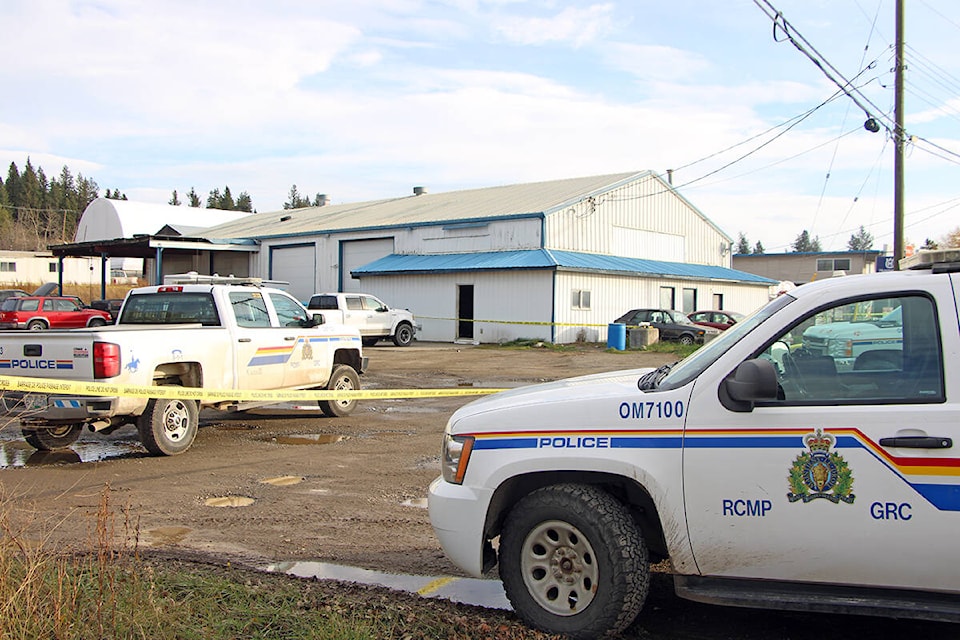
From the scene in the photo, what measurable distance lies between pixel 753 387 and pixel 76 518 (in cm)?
556

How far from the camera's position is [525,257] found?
31.7 metres

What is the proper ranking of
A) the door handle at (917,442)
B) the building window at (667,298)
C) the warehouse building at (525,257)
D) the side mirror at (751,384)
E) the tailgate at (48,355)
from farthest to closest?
the building window at (667,298)
the warehouse building at (525,257)
the tailgate at (48,355)
the side mirror at (751,384)
the door handle at (917,442)

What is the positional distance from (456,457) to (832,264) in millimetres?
64416

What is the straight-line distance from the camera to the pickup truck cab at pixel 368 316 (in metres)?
28.7

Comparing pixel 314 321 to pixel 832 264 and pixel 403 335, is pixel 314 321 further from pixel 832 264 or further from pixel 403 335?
pixel 832 264

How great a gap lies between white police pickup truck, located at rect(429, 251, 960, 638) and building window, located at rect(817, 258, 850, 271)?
61.9 metres

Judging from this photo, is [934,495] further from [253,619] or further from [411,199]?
[411,199]

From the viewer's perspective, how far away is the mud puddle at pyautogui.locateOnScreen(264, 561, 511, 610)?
17.0 feet

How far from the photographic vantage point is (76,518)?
22.0 feet

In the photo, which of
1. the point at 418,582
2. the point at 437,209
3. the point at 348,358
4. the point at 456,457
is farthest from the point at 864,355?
the point at 437,209

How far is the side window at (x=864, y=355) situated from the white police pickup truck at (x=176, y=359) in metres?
6.55

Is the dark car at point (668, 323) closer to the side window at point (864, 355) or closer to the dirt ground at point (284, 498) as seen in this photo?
the dirt ground at point (284, 498)

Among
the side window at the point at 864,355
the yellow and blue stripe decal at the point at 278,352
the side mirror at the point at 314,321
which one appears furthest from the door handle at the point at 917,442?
the side mirror at the point at 314,321

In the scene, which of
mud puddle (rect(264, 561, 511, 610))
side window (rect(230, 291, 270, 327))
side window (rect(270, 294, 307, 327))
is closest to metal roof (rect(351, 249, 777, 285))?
side window (rect(270, 294, 307, 327))
